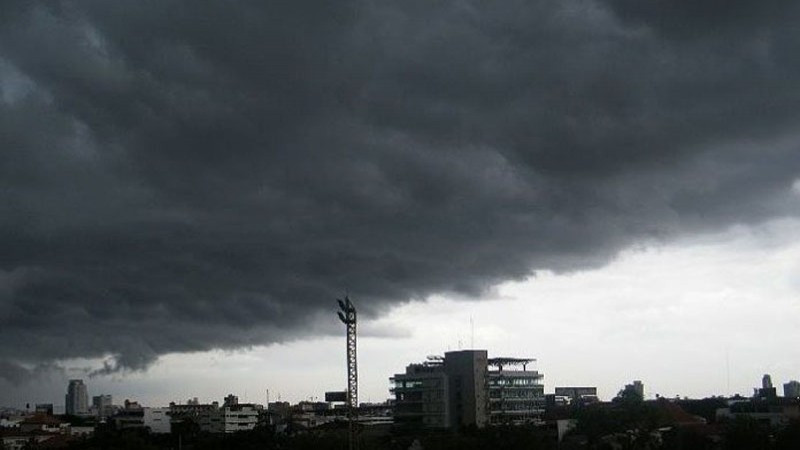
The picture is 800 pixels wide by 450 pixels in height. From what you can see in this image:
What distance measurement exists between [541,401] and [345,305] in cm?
5225

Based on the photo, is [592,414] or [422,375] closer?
[592,414]

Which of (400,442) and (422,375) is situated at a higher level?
(422,375)

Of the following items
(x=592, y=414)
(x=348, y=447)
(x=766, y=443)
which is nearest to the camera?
(x=766, y=443)

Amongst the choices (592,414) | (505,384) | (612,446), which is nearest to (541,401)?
(505,384)

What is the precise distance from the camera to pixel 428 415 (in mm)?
181625

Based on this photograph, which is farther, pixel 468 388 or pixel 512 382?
pixel 512 382

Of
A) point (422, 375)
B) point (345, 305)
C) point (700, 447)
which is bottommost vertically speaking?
point (700, 447)

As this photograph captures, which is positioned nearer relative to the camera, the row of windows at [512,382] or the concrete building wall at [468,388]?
the concrete building wall at [468,388]

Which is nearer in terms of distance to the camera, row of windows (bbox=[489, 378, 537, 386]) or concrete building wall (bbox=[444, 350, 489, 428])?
concrete building wall (bbox=[444, 350, 489, 428])

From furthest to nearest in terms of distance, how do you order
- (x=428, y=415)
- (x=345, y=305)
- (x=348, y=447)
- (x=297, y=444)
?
(x=428, y=415) → (x=345, y=305) → (x=297, y=444) → (x=348, y=447)

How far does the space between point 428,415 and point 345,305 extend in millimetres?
31417

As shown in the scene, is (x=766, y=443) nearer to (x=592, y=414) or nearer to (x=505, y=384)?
(x=592, y=414)

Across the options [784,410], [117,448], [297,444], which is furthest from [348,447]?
[784,410]

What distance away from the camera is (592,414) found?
149 metres
